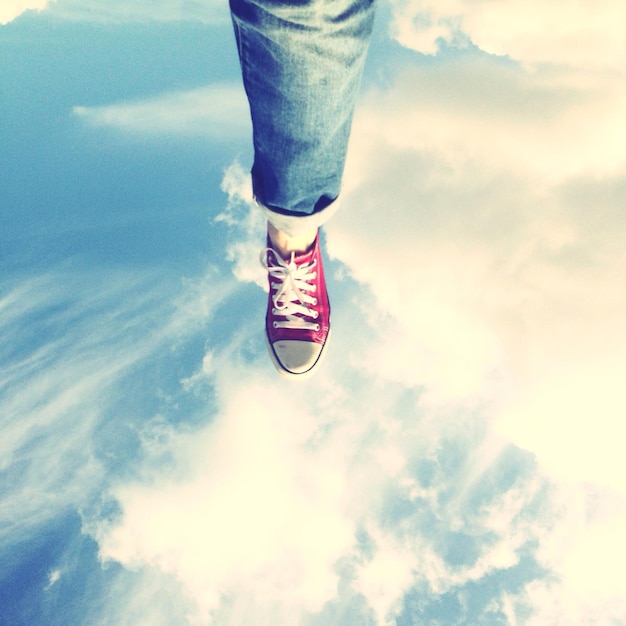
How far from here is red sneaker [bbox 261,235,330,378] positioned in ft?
8.61

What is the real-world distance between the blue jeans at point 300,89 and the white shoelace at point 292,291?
0.89 meters

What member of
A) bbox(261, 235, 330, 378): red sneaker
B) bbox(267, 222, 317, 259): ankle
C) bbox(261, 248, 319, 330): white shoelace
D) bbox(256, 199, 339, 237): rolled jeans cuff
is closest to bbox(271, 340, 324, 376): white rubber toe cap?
bbox(261, 235, 330, 378): red sneaker

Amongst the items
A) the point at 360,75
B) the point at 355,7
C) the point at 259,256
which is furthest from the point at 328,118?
the point at 259,256

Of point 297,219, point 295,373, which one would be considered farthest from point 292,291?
point 297,219

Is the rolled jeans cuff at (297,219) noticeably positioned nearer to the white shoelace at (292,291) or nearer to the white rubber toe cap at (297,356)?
the white shoelace at (292,291)

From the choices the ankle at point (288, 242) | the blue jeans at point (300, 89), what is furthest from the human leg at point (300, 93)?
the ankle at point (288, 242)

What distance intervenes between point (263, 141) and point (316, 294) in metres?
1.50

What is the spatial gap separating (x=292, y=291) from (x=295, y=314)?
17 cm

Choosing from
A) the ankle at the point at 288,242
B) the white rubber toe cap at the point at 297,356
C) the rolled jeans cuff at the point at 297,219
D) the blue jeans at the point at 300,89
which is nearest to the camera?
the blue jeans at the point at 300,89

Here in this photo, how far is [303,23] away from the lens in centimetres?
115

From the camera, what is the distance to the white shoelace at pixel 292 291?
2584 millimetres

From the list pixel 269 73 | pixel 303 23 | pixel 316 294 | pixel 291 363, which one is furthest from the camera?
pixel 316 294

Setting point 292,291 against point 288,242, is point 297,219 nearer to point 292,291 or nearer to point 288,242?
point 288,242

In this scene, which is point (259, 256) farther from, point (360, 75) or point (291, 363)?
point (360, 75)
